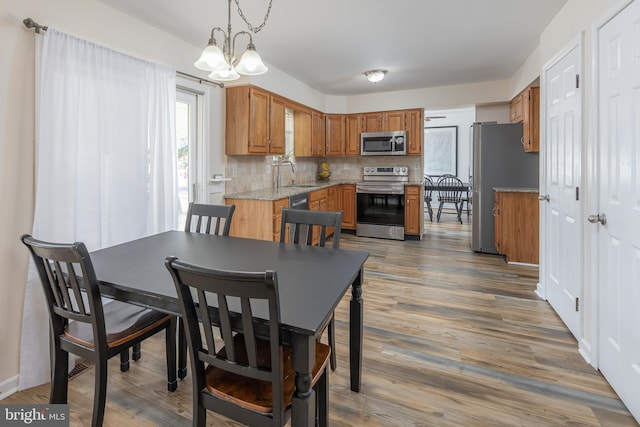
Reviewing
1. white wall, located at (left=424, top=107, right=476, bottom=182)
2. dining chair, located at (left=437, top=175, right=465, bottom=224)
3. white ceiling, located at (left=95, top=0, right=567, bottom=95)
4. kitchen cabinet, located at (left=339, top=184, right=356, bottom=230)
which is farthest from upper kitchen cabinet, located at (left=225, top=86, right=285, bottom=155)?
white wall, located at (left=424, top=107, right=476, bottom=182)

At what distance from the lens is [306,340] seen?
3.50ft

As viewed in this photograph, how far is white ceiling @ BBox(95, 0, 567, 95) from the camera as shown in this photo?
2.63 meters

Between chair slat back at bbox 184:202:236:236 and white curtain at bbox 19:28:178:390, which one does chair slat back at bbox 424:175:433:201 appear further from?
white curtain at bbox 19:28:178:390

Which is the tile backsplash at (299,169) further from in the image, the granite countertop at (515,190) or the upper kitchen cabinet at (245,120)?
the granite countertop at (515,190)

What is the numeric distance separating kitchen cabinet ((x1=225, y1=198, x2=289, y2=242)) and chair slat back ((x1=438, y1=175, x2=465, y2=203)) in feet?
14.7

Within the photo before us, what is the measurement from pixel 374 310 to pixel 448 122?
703 centimetres

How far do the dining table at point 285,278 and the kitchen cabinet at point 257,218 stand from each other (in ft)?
4.56

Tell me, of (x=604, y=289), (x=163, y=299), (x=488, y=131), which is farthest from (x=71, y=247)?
(x=488, y=131)

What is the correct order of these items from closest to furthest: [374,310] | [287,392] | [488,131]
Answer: [287,392] → [374,310] → [488,131]

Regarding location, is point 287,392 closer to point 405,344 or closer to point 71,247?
point 71,247

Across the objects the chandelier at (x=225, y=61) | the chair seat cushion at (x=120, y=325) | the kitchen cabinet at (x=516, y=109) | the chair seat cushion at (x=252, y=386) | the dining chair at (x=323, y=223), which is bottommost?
the chair seat cushion at (x=252, y=386)

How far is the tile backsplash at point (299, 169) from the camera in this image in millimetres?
4020

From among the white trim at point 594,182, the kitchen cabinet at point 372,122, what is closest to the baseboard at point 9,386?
the white trim at point 594,182

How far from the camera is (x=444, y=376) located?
1.99 meters
